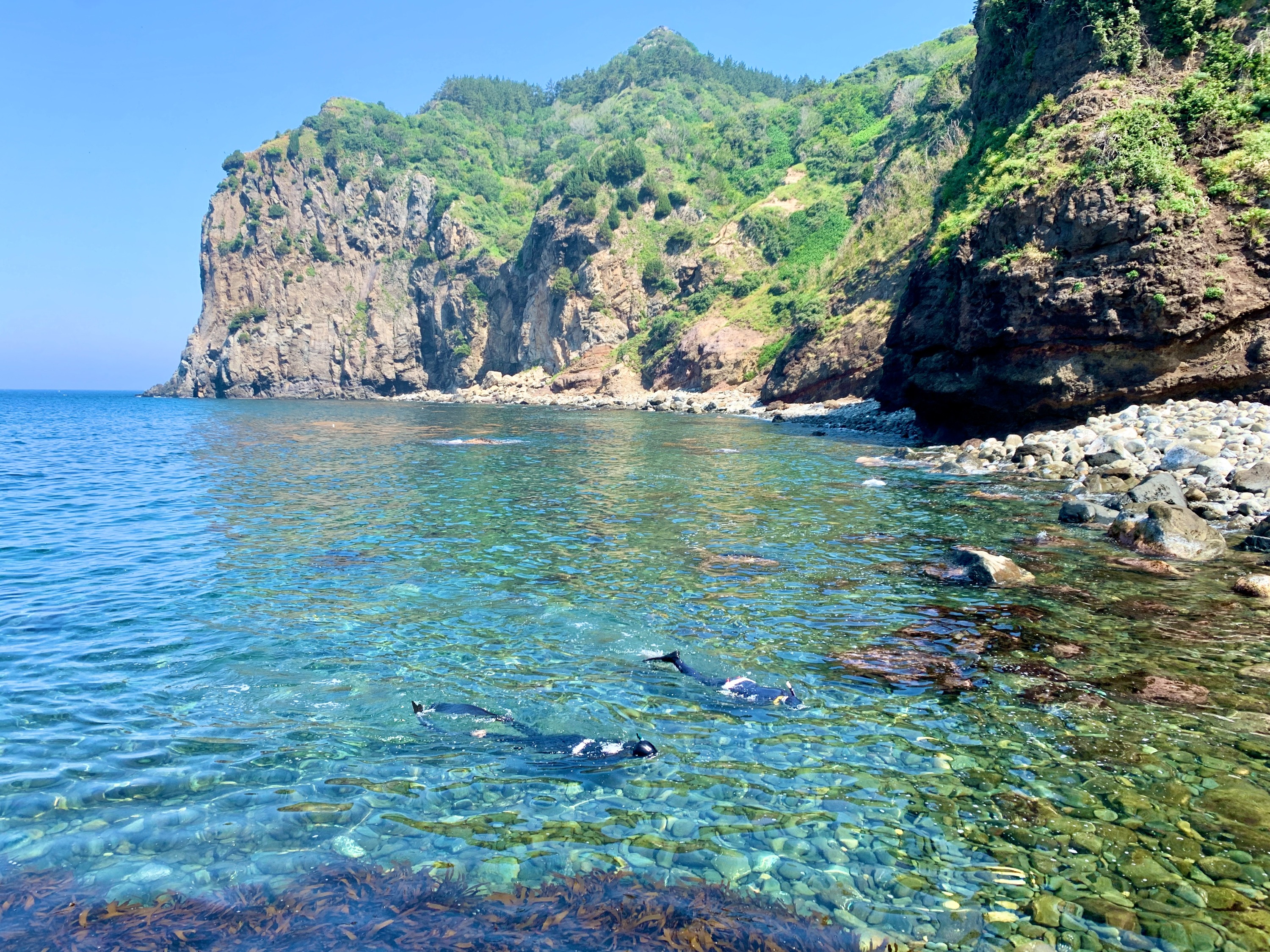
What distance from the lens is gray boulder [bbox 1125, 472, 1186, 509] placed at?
13664mm

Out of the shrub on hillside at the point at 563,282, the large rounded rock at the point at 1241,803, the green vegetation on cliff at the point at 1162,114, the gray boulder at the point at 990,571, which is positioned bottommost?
the large rounded rock at the point at 1241,803

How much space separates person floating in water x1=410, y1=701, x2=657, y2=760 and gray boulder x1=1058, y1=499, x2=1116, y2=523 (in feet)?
35.4

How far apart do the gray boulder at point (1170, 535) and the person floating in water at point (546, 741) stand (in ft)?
30.6

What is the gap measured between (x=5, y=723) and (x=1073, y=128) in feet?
86.3

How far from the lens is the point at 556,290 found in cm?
7669

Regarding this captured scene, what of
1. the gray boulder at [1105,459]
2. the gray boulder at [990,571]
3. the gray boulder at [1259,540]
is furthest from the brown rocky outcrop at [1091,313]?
the gray boulder at [990,571]

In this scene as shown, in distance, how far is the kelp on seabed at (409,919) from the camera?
3814 mm

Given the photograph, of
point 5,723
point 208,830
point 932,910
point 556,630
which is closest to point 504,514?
point 556,630

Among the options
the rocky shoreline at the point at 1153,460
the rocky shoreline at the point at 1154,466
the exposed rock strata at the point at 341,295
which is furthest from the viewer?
the exposed rock strata at the point at 341,295

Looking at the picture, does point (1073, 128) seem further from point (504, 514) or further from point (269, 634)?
point (269, 634)

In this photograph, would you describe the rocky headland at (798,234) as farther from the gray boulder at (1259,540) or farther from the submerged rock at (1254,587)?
the submerged rock at (1254,587)

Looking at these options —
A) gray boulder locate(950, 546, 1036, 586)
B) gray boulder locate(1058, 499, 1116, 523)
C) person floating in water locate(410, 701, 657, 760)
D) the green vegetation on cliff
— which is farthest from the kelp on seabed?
the green vegetation on cliff

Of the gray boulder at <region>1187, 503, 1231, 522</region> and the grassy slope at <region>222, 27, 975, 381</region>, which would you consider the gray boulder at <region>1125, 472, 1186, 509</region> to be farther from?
the grassy slope at <region>222, 27, 975, 381</region>

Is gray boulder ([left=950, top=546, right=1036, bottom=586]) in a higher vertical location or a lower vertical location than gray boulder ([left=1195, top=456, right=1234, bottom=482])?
lower
